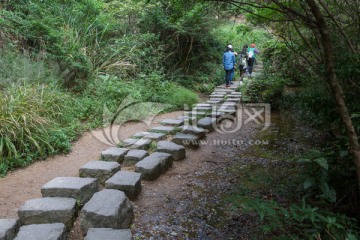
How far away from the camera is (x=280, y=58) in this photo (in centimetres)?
982

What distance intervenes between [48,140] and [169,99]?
390cm

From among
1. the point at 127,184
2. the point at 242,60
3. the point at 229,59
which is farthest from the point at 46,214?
the point at 242,60

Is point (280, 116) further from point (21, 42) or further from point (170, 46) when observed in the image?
point (21, 42)

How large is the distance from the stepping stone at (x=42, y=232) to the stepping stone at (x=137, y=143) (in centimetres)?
246

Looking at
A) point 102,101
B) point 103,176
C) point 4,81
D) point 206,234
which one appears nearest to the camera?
point 206,234

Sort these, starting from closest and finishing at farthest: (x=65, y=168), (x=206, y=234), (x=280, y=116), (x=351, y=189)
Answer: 1. (x=351, y=189)
2. (x=206, y=234)
3. (x=65, y=168)
4. (x=280, y=116)

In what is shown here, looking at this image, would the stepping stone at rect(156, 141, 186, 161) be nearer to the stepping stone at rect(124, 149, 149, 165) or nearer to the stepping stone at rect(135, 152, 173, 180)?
the stepping stone at rect(135, 152, 173, 180)

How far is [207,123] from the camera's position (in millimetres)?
6359

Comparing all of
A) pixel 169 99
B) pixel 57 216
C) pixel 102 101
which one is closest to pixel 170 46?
pixel 169 99

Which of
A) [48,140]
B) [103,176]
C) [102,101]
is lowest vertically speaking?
[103,176]

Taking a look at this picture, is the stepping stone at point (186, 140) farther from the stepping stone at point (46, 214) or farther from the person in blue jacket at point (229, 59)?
the person in blue jacket at point (229, 59)

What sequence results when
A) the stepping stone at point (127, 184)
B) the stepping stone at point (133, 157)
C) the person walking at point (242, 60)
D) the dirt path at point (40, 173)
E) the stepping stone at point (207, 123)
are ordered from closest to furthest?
the stepping stone at point (127, 184) < the dirt path at point (40, 173) < the stepping stone at point (133, 157) < the stepping stone at point (207, 123) < the person walking at point (242, 60)

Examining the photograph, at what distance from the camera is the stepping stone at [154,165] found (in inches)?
160

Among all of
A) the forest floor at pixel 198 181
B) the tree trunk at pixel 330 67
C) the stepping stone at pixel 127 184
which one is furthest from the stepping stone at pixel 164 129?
the tree trunk at pixel 330 67
